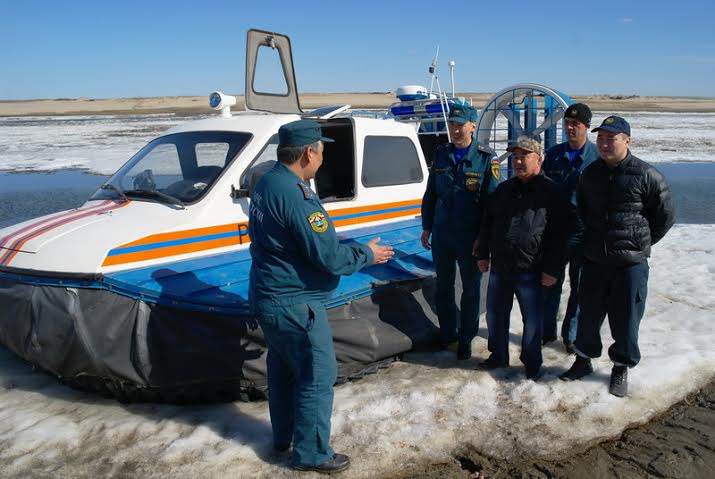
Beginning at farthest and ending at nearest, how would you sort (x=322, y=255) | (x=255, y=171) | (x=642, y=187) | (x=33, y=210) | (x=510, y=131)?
(x=33, y=210) → (x=510, y=131) → (x=255, y=171) → (x=642, y=187) → (x=322, y=255)

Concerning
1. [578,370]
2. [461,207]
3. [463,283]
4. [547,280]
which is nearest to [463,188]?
[461,207]

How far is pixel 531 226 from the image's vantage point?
3.61 m

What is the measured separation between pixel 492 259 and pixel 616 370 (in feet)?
3.24

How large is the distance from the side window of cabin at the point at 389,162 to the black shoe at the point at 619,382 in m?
2.33

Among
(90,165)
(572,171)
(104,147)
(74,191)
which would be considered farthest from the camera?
(104,147)

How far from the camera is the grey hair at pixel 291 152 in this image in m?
2.70

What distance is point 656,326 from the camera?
4.71 meters

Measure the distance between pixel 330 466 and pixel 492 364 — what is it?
1562mm

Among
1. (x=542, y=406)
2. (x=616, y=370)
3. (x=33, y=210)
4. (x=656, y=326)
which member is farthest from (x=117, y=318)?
(x=33, y=210)

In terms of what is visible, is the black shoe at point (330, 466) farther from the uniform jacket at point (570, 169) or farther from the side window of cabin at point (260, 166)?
the uniform jacket at point (570, 169)

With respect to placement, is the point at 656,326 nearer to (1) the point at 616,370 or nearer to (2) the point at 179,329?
(1) the point at 616,370

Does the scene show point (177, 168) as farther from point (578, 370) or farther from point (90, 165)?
point (90, 165)

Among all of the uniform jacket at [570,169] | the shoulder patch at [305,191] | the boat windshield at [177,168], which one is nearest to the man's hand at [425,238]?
the uniform jacket at [570,169]

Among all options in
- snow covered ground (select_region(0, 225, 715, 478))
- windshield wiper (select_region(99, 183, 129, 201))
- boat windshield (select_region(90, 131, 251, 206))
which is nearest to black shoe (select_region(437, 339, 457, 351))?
snow covered ground (select_region(0, 225, 715, 478))
